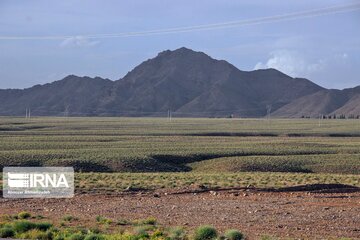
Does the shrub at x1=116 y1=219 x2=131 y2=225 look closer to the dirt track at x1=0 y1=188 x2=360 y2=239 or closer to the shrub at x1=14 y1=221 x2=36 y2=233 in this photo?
the dirt track at x1=0 y1=188 x2=360 y2=239

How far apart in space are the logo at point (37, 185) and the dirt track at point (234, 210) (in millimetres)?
1459

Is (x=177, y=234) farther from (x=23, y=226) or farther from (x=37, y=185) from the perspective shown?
(x=37, y=185)

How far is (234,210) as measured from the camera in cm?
2791

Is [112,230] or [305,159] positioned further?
[305,159]

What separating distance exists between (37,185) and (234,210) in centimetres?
1233

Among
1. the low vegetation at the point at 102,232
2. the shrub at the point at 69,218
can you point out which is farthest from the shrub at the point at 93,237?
the shrub at the point at 69,218

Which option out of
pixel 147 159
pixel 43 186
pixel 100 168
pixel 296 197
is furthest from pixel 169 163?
pixel 296 197

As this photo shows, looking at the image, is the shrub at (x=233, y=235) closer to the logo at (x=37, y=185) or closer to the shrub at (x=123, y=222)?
the shrub at (x=123, y=222)

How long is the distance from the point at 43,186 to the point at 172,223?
14472mm

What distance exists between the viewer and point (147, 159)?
59469 millimetres

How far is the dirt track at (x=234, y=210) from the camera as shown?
75.3 feet

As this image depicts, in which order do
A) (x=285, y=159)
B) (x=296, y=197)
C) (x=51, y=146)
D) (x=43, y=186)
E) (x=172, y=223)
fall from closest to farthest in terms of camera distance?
(x=172, y=223), (x=296, y=197), (x=43, y=186), (x=285, y=159), (x=51, y=146)

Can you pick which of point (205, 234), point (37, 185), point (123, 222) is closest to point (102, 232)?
point (123, 222)

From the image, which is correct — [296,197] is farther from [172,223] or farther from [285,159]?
[285,159]
